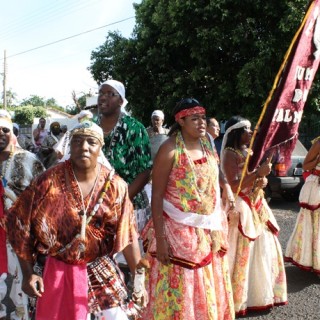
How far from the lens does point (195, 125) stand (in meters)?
3.79

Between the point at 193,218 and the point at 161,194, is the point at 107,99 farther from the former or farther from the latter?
the point at 193,218

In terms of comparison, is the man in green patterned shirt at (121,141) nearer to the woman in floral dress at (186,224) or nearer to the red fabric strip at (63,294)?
the woman in floral dress at (186,224)

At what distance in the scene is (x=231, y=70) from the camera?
15.4 metres

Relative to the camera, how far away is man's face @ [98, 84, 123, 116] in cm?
416

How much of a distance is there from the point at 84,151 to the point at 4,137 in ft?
6.02

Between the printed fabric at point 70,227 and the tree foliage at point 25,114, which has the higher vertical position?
the printed fabric at point 70,227

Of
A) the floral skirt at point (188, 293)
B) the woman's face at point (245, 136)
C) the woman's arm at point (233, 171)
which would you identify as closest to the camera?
the floral skirt at point (188, 293)

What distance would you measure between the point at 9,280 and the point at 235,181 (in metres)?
3.03

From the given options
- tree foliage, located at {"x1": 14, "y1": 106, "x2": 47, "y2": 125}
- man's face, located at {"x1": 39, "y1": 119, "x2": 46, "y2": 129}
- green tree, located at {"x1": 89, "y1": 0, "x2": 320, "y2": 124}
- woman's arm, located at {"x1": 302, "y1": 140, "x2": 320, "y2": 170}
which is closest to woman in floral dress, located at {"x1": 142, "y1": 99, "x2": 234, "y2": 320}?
woman's arm, located at {"x1": 302, "y1": 140, "x2": 320, "y2": 170}

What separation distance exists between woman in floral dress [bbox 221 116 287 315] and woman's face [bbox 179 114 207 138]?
1156 millimetres

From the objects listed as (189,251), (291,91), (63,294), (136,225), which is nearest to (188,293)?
(189,251)

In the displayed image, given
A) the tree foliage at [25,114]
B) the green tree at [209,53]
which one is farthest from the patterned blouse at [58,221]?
the tree foliage at [25,114]

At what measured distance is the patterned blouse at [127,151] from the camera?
4.18 meters

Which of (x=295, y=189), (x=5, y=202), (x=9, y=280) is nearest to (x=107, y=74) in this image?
(x=295, y=189)
